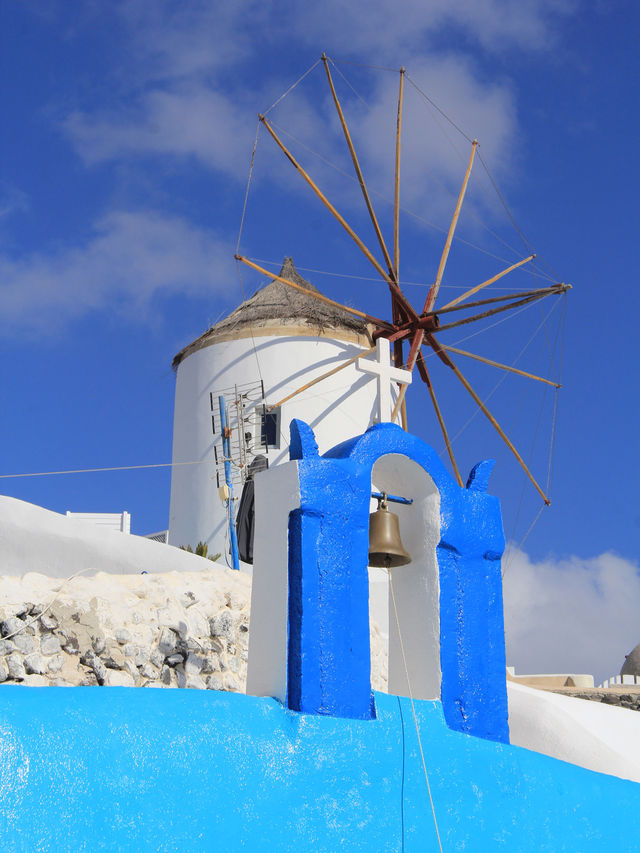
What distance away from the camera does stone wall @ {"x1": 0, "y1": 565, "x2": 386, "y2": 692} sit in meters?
5.81

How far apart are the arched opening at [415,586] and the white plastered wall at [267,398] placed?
332 inches

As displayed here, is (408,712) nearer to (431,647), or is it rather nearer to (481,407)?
(431,647)

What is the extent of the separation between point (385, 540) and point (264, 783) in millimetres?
1181

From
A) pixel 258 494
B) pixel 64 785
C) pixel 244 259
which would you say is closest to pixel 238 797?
pixel 64 785

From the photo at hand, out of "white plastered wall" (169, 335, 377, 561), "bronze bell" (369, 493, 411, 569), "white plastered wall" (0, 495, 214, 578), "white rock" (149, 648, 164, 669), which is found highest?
"white plastered wall" (169, 335, 377, 561)

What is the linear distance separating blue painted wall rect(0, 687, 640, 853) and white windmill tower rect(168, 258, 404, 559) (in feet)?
28.9

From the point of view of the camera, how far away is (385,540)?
A: 11.9 ft

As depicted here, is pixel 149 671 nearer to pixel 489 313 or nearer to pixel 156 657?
pixel 156 657

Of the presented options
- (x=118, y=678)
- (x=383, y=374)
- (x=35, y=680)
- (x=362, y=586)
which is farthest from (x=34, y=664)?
(x=362, y=586)

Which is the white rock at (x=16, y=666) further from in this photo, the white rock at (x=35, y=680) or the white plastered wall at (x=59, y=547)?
the white plastered wall at (x=59, y=547)

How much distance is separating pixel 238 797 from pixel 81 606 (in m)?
3.73

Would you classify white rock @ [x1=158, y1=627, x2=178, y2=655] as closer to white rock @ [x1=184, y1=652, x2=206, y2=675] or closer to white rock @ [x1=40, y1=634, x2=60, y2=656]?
white rock @ [x1=184, y1=652, x2=206, y2=675]

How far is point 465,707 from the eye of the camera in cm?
348

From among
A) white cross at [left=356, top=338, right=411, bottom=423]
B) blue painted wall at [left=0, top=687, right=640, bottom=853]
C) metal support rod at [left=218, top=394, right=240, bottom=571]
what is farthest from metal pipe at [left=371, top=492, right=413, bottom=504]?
metal support rod at [left=218, top=394, right=240, bottom=571]
